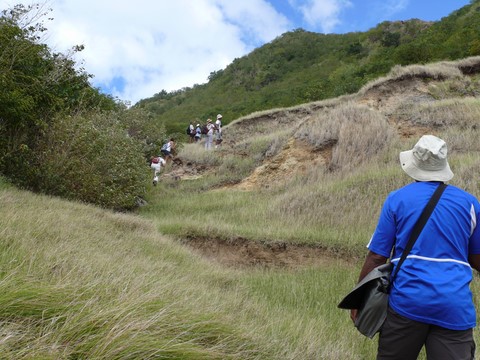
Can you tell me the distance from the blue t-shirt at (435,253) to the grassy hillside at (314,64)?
3002 cm

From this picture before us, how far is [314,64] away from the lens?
61.2 metres

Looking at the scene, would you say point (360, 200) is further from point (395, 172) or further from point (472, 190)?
point (472, 190)

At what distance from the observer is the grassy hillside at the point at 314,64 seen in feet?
108

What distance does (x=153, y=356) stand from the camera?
2.81m

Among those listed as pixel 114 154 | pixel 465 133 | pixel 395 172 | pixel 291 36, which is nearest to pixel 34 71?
pixel 114 154

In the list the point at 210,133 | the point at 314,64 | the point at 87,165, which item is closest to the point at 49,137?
the point at 87,165

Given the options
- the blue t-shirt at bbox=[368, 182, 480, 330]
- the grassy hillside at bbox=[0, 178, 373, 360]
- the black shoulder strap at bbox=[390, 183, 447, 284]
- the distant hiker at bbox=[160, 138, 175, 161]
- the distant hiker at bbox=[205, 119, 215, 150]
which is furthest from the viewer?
the distant hiker at bbox=[205, 119, 215, 150]

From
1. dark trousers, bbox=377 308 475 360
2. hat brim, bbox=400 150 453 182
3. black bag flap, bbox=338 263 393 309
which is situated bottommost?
dark trousers, bbox=377 308 475 360

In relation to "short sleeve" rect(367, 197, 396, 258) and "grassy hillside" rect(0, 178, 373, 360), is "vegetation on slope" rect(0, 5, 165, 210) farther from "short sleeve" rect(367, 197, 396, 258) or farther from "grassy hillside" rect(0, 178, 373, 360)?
"short sleeve" rect(367, 197, 396, 258)

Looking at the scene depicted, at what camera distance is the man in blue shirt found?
2979 mm

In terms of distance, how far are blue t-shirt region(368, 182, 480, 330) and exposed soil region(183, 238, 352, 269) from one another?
6162 millimetres

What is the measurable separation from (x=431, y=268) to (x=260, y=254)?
24.5ft

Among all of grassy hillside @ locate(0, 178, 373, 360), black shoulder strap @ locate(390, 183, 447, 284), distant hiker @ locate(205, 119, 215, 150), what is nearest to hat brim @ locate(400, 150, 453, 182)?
black shoulder strap @ locate(390, 183, 447, 284)

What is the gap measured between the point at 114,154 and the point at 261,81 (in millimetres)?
49029
